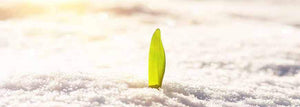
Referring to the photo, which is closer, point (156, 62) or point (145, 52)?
point (156, 62)

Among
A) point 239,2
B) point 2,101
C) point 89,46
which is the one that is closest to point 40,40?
point 89,46

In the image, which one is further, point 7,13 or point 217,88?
point 7,13

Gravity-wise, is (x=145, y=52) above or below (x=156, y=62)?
above

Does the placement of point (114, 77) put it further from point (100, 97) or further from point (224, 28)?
point (224, 28)

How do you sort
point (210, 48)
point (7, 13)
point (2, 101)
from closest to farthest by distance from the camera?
point (2, 101) < point (210, 48) < point (7, 13)
